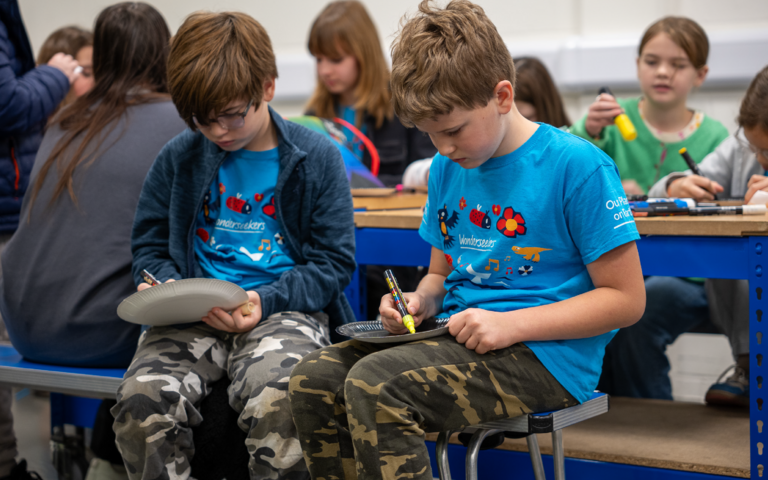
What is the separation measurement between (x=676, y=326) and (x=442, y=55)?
48.7 inches

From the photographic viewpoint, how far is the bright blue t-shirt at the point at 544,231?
101cm

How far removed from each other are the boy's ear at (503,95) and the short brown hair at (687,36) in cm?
121

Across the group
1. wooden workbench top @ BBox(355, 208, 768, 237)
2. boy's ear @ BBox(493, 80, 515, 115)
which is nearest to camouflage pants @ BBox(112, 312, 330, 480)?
boy's ear @ BBox(493, 80, 515, 115)

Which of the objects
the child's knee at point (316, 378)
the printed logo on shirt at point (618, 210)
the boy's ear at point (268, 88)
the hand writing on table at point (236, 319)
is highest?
the boy's ear at point (268, 88)

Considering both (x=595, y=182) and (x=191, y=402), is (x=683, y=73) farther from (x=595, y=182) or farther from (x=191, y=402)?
(x=191, y=402)

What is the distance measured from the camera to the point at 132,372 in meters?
1.19

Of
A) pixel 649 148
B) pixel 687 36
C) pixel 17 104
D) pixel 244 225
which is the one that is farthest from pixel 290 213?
pixel 687 36

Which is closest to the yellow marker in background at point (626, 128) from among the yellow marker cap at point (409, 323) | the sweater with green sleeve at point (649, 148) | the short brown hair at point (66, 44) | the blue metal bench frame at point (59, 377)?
the sweater with green sleeve at point (649, 148)

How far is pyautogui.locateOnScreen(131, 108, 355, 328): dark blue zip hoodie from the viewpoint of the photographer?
4.41ft

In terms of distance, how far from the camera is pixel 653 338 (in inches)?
75.9

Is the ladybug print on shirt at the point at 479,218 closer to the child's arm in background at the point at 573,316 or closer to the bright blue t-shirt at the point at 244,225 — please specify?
the child's arm in background at the point at 573,316

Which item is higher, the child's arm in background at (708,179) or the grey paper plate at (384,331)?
the child's arm in background at (708,179)

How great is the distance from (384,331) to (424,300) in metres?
0.10

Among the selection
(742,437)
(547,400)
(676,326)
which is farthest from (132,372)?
(676,326)
